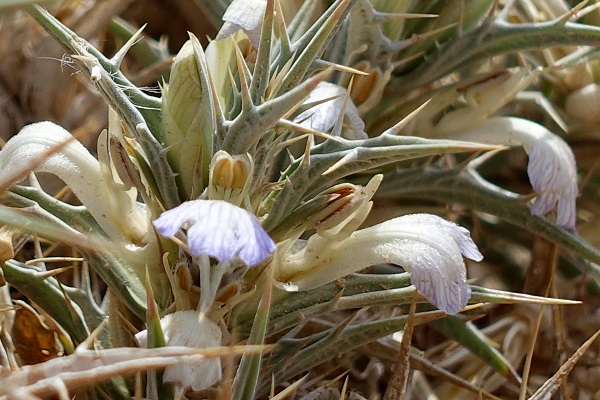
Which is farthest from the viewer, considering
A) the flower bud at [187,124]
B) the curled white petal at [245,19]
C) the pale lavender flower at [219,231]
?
the curled white petal at [245,19]

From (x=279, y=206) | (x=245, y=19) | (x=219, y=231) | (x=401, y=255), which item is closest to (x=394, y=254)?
(x=401, y=255)

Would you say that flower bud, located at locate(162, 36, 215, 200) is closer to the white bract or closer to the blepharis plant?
the blepharis plant

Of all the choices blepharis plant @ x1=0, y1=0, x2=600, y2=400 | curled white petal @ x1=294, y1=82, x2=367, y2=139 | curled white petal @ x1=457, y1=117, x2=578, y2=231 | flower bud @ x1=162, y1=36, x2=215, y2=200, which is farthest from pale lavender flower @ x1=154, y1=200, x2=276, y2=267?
curled white petal @ x1=457, y1=117, x2=578, y2=231

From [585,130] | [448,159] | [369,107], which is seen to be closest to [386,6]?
[369,107]

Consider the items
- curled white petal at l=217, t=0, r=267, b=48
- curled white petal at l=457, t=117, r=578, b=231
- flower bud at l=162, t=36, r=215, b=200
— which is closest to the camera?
flower bud at l=162, t=36, r=215, b=200

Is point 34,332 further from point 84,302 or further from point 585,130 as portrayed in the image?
point 585,130

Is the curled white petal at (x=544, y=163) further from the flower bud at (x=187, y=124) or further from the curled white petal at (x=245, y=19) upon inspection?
the flower bud at (x=187, y=124)

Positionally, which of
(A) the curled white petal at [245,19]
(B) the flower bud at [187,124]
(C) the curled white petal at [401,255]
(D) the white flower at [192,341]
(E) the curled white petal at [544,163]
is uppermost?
(A) the curled white petal at [245,19]

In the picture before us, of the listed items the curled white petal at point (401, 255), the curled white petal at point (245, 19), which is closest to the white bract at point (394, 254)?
the curled white petal at point (401, 255)
